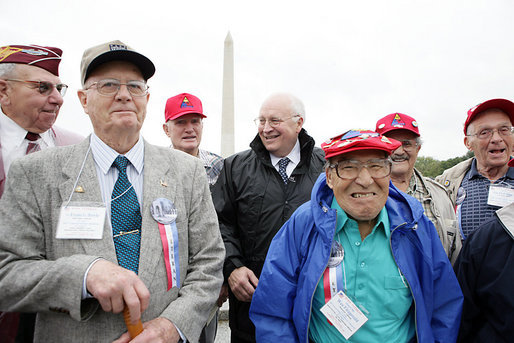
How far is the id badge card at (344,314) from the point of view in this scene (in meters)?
1.60

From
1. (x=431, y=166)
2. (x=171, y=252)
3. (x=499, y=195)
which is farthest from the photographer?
(x=431, y=166)

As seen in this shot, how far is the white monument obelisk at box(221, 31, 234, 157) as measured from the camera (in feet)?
48.7

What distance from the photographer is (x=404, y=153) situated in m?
2.88

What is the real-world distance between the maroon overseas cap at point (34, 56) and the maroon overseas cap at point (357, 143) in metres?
2.09

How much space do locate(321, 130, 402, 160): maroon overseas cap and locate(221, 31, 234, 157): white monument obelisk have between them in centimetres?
1375

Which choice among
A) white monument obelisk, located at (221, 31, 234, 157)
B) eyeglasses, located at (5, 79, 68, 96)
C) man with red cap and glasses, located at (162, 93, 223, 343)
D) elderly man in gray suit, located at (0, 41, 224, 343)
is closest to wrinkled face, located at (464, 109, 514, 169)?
elderly man in gray suit, located at (0, 41, 224, 343)

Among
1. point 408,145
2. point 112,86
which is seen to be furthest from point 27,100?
point 408,145

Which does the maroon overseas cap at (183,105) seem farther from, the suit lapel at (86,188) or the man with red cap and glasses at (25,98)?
the suit lapel at (86,188)

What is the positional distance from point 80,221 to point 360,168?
56.1 inches

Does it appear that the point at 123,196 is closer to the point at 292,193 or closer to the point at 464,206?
the point at 292,193

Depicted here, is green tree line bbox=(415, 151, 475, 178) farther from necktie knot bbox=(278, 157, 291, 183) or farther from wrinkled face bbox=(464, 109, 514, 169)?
necktie knot bbox=(278, 157, 291, 183)

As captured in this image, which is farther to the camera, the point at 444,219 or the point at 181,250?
the point at 444,219

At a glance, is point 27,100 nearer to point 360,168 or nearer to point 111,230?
point 111,230

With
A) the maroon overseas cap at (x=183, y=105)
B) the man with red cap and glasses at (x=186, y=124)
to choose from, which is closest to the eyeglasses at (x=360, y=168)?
the man with red cap and glasses at (x=186, y=124)
